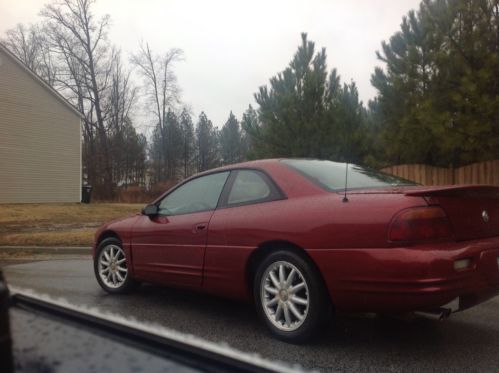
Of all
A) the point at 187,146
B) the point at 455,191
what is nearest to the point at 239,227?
the point at 455,191

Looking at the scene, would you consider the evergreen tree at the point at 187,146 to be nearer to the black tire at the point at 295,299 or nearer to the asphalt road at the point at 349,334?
the asphalt road at the point at 349,334

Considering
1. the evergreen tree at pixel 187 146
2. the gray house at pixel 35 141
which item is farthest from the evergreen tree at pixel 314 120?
the evergreen tree at pixel 187 146

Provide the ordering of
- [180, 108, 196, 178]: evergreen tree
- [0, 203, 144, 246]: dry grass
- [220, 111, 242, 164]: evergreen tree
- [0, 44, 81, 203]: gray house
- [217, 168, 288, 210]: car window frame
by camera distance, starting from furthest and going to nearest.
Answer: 1. [220, 111, 242, 164]: evergreen tree
2. [180, 108, 196, 178]: evergreen tree
3. [0, 44, 81, 203]: gray house
4. [0, 203, 144, 246]: dry grass
5. [217, 168, 288, 210]: car window frame

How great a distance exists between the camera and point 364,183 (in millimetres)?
3844

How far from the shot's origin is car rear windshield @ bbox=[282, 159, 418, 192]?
149 inches

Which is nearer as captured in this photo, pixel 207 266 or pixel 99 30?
pixel 207 266

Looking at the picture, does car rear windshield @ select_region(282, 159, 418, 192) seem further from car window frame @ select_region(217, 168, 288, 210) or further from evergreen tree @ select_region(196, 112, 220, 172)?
evergreen tree @ select_region(196, 112, 220, 172)

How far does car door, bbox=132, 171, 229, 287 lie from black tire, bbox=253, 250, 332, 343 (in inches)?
27.7

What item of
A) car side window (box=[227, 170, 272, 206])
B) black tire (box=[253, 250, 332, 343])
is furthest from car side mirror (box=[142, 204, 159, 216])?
black tire (box=[253, 250, 332, 343])

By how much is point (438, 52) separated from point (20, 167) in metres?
19.7

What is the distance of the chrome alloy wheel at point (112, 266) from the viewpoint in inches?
207

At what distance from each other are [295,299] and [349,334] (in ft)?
1.86

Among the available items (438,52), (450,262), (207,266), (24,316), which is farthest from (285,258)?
(438,52)

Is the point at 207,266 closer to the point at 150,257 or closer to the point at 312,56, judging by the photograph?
the point at 150,257
